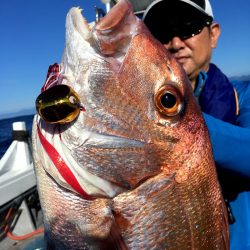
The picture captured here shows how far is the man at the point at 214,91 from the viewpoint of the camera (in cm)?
196

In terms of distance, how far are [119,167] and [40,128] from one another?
1.25 feet

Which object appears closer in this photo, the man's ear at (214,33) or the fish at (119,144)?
the fish at (119,144)

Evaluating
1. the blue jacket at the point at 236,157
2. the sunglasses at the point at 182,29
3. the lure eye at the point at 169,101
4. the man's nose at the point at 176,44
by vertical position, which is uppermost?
the sunglasses at the point at 182,29

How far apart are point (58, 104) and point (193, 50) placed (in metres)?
1.71

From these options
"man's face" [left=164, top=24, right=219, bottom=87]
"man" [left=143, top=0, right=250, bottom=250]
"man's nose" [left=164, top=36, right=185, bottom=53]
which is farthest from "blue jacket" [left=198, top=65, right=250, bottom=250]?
"man's nose" [left=164, top=36, right=185, bottom=53]

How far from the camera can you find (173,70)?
4.62 ft

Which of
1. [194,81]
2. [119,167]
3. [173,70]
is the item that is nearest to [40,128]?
[119,167]

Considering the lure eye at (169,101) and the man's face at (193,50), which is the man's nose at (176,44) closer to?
the man's face at (193,50)

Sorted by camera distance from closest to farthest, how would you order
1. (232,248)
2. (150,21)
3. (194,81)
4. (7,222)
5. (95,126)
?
(95,126)
(232,248)
(150,21)
(194,81)
(7,222)

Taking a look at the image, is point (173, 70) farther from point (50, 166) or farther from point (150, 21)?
point (150, 21)

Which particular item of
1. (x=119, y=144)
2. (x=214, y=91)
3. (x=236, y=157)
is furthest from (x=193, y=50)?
(x=119, y=144)

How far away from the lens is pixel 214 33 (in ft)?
9.91

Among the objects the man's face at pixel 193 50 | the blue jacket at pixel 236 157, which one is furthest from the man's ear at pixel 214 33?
the blue jacket at pixel 236 157

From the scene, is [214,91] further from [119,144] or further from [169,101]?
[119,144]
